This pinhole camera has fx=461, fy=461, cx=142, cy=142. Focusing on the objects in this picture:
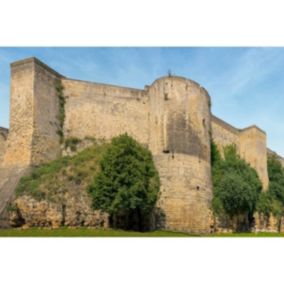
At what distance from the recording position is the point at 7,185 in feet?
78.9

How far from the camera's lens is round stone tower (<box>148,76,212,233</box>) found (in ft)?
88.1

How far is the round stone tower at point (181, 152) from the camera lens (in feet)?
88.1

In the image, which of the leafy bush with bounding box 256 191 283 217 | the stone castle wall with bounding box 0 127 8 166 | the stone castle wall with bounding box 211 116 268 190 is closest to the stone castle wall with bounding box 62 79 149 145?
the stone castle wall with bounding box 0 127 8 166

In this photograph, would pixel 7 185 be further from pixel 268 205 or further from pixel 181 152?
pixel 268 205

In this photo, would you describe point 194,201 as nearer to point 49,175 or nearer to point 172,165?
point 172,165

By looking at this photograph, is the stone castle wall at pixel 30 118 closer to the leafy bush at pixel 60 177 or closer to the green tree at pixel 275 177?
the leafy bush at pixel 60 177

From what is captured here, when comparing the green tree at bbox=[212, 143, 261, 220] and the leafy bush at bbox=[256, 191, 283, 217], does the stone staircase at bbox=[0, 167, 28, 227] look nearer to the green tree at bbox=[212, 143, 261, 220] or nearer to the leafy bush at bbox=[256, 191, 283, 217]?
the green tree at bbox=[212, 143, 261, 220]

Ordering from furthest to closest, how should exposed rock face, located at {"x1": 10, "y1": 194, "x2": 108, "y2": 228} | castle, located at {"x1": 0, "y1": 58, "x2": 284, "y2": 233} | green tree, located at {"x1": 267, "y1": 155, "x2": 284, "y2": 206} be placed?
1. green tree, located at {"x1": 267, "y1": 155, "x2": 284, "y2": 206}
2. castle, located at {"x1": 0, "y1": 58, "x2": 284, "y2": 233}
3. exposed rock face, located at {"x1": 10, "y1": 194, "x2": 108, "y2": 228}

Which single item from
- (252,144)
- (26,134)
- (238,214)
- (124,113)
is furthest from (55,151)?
(252,144)

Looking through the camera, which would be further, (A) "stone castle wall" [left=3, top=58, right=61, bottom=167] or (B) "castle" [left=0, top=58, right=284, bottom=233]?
(B) "castle" [left=0, top=58, right=284, bottom=233]

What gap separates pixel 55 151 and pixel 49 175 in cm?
364

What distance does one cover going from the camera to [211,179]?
101 feet

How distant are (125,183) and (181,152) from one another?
573 cm

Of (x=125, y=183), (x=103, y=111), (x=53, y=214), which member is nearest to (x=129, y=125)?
(x=103, y=111)
